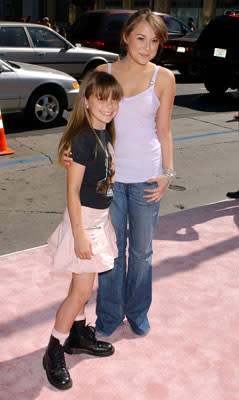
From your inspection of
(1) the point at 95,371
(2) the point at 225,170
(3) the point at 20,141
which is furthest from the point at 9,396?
(3) the point at 20,141

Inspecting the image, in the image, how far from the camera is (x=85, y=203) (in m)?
2.59

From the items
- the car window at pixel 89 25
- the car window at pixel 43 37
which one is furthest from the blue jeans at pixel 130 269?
the car window at pixel 89 25

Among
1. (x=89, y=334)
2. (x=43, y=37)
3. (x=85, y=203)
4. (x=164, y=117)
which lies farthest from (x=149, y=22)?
(x=43, y=37)

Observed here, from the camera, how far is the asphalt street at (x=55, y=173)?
202 inches

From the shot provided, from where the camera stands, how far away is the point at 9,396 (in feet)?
8.81

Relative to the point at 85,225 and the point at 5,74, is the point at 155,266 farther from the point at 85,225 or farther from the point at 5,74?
the point at 5,74

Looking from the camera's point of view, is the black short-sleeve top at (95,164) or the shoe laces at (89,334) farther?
the shoe laces at (89,334)

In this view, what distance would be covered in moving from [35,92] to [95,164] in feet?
22.6

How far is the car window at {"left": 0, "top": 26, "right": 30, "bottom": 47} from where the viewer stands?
437 inches

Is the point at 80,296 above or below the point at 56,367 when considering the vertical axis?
above

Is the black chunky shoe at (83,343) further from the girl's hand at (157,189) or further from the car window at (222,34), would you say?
the car window at (222,34)

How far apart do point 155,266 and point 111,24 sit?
43.0 ft

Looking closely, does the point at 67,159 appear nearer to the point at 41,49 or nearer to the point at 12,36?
the point at 12,36

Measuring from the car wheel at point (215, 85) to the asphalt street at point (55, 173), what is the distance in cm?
228
